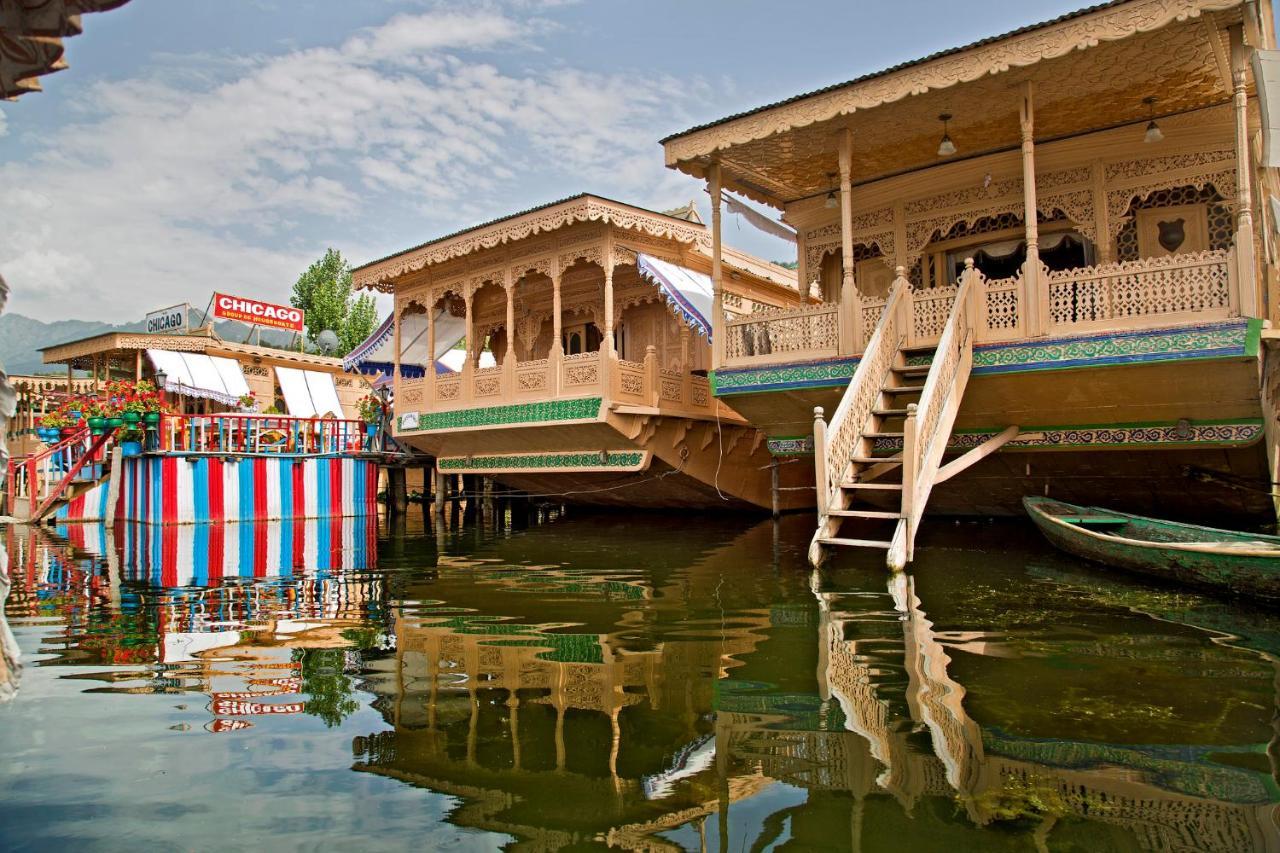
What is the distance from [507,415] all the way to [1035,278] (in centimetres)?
864

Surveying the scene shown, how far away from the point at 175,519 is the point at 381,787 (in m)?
13.5

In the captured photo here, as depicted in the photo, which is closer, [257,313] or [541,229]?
[541,229]

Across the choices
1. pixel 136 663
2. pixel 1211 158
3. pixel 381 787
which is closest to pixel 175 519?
pixel 136 663

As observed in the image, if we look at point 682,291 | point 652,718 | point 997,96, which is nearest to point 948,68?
point 997,96

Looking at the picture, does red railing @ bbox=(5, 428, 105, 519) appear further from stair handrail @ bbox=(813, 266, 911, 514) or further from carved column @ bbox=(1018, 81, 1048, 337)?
carved column @ bbox=(1018, 81, 1048, 337)

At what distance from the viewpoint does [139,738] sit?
10.8ft

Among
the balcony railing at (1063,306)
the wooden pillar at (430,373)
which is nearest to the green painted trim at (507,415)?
the wooden pillar at (430,373)

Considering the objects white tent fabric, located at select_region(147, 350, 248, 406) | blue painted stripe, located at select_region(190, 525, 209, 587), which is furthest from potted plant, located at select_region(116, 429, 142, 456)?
white tent fabric, located at select_region(147, 350, 248, 406)

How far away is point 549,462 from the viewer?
15016mm

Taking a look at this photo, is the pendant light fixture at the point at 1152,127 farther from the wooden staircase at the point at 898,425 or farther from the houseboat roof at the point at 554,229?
the houseboat roof at the point at 554,229

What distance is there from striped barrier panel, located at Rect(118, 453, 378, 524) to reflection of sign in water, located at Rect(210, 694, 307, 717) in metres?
12.1

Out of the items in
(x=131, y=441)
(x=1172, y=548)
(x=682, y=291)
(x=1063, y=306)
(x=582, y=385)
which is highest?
(x=682, y=291)

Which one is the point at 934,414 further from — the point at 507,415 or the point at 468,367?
the point at 468,367

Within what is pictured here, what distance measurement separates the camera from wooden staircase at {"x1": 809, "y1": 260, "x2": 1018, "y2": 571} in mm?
7332
